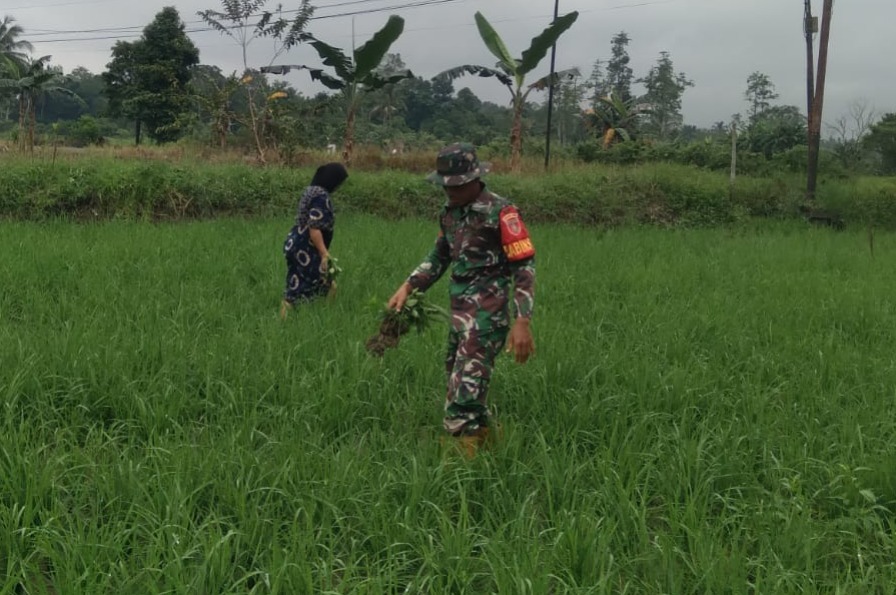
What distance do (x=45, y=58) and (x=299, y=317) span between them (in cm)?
2217

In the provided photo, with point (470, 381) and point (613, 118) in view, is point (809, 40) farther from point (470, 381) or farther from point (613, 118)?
point (470, 381)

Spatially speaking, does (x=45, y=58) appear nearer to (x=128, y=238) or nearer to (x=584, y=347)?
(x=128, y=238)

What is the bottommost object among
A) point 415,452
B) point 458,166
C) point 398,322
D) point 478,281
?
point 415,452

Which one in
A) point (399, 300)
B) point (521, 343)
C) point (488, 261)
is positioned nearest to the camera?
point (521, 343)

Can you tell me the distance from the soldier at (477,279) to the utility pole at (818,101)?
12282mm

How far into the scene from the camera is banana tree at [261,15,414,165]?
39.7 ft

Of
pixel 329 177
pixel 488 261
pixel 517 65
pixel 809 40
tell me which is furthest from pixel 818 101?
pixel 488 261

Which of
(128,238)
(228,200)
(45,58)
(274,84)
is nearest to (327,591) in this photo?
(128,238)

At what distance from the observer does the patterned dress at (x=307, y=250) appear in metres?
5.16

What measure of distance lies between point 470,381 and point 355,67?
10.9 meters

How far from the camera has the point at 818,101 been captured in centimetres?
1299

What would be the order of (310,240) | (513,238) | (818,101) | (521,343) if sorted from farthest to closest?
(818,101)
(310,240)
(513,238)
(521,343)

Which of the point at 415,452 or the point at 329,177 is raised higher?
the point at 329,177

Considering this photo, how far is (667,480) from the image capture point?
2.64 metres
